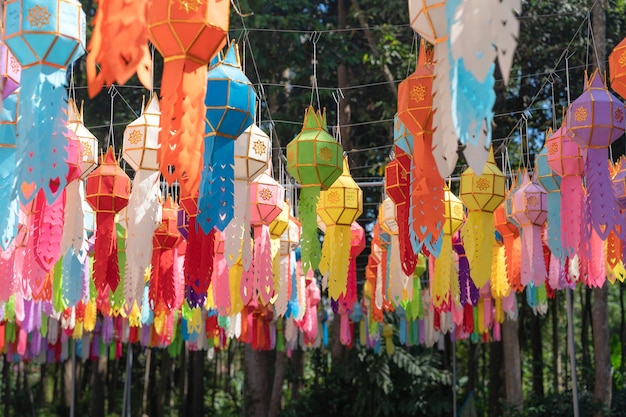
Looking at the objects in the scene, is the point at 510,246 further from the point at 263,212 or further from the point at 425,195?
the point at 425,195

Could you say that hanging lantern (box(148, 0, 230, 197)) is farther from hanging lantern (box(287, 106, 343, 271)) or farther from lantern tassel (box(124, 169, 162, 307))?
hanging lantern (box(287, 106, 343, 271))

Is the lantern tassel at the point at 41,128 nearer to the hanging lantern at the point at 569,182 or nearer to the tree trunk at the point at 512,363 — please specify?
the hanging lantern at the point at 569,182

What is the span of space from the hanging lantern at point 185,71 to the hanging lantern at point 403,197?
179 centimetres

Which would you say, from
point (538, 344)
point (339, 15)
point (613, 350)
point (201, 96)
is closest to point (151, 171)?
point (201, 96)

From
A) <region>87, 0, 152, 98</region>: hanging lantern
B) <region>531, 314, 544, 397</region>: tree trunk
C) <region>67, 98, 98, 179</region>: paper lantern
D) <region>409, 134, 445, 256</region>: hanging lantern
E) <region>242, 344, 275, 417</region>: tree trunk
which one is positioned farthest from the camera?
<region>531, 314, 544, 397</region>: tree trunk

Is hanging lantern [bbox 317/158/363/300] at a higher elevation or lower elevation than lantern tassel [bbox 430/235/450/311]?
higher

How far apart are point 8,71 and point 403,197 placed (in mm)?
2566

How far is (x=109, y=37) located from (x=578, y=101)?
10.7 ft

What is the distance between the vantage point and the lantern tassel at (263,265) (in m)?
5.87

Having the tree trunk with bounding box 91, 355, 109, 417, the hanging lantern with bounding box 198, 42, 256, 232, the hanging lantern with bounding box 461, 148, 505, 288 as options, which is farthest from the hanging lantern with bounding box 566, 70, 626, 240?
the tree trunk with bounding box 91, 355, 109, 417

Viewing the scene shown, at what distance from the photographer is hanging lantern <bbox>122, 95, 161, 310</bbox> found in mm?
5082

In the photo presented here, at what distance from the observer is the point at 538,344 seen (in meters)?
16.8

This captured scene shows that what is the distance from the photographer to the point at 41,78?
374cm

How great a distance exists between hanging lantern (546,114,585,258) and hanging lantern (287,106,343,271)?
4.56 ft
